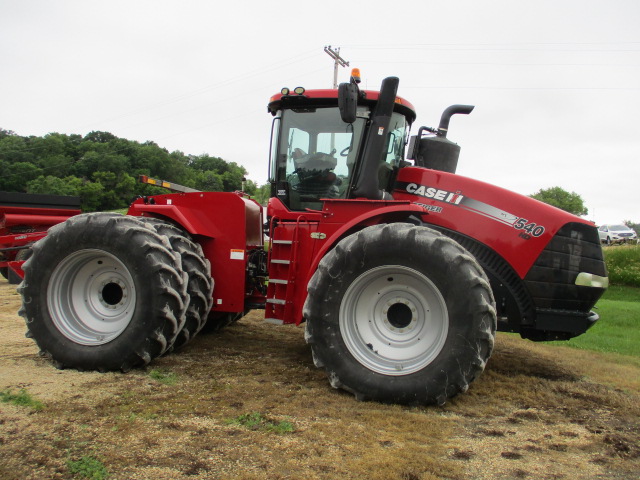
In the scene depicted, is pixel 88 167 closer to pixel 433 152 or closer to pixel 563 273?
pixel 433 152

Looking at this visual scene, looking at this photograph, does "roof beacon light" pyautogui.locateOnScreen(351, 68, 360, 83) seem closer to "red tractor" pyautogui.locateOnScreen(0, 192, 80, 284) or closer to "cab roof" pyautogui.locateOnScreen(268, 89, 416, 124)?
"cab roof" pyautogui.locateOnScreen(268, 89, 416, 124)

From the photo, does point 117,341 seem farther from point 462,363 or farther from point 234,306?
point 462,363

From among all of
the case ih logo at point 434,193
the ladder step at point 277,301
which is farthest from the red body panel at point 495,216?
the ladder step at point 277,301

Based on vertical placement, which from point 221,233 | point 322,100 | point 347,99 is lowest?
point 221,233

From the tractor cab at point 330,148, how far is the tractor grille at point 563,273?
1.64 m

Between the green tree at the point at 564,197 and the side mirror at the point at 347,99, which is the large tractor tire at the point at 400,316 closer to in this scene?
the side mirror at the point at 347,99

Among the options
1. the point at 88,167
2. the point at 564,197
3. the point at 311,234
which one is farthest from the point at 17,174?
the point at 564,197

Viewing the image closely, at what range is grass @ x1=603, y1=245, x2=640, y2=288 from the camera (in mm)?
19984

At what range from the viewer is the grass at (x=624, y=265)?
20.0 metres

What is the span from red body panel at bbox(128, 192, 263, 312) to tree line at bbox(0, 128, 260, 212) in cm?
2772

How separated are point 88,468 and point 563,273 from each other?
4.02 metres

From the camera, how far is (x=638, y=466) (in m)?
3.10

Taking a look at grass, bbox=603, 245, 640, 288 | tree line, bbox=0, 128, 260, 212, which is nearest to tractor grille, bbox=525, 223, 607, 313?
grass, bbox=603, 245, 640, 288

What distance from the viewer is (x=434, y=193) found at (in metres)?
5.14
